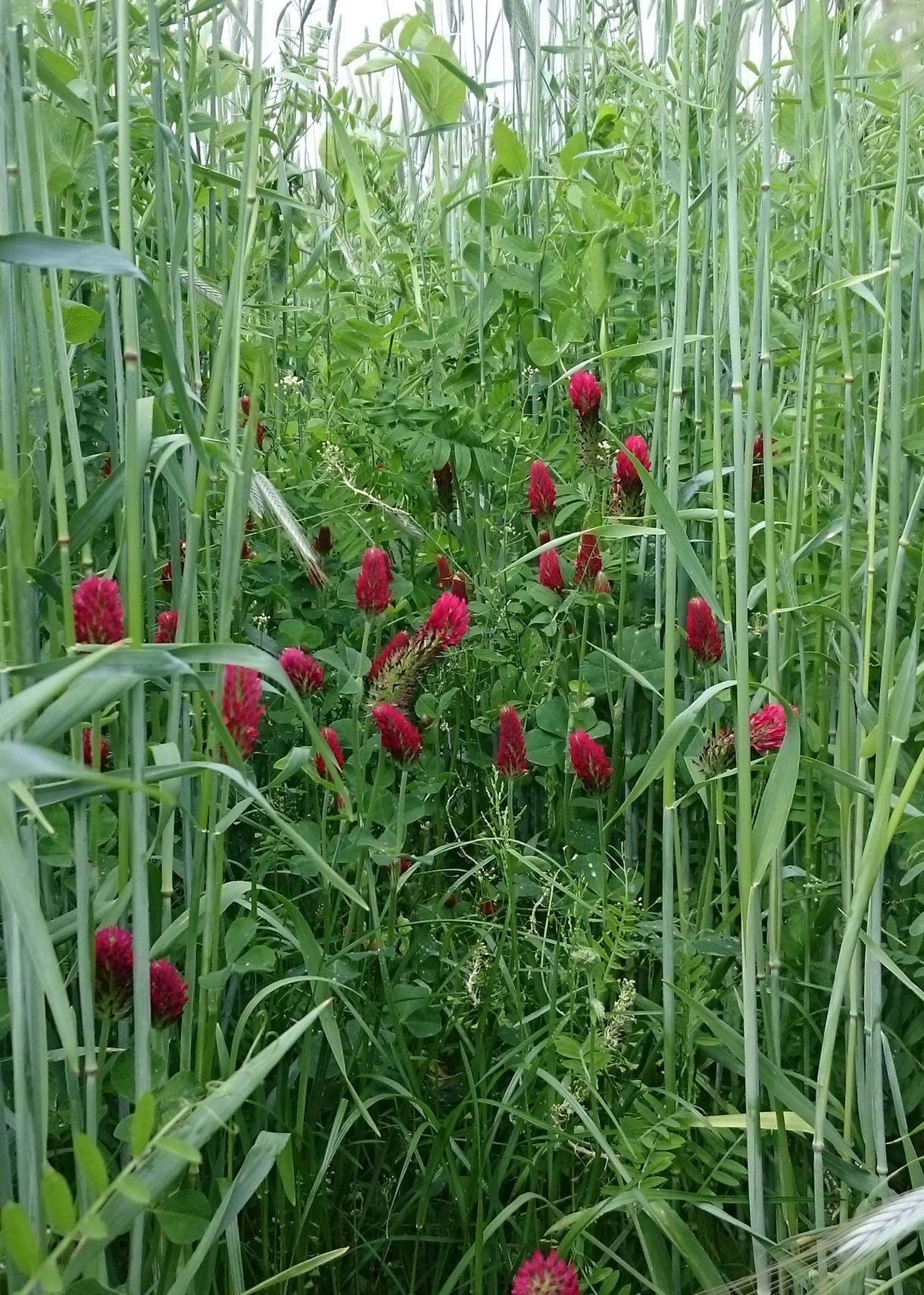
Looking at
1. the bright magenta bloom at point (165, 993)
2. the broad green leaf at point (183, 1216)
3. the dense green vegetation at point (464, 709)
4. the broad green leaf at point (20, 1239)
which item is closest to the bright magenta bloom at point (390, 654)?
the dense green vegetation at point (464, 709)

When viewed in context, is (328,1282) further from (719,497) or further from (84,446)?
(84,446)

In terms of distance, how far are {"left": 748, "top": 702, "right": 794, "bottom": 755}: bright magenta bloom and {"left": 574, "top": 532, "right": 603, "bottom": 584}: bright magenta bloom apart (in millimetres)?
279

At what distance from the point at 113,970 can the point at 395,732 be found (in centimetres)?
35

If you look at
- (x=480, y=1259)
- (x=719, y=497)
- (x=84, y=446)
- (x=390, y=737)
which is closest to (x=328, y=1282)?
(x=480, y=1259)

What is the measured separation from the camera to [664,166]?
136 cm

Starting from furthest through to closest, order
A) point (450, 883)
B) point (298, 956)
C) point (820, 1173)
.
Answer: point (450, 883), point (298, 956), point (820, 1173)

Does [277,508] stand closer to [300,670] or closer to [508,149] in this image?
[300,670]

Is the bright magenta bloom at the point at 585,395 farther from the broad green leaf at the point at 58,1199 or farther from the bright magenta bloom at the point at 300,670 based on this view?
the broad green leaf at the point at 58,1199

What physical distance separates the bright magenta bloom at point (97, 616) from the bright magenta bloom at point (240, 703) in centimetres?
9

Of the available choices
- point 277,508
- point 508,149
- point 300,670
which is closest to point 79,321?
point 277,508

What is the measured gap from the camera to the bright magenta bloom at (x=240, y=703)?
33.4 inches

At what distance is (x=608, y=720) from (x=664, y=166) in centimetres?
64

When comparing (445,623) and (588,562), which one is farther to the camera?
(588,562)

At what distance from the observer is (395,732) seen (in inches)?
43.9
